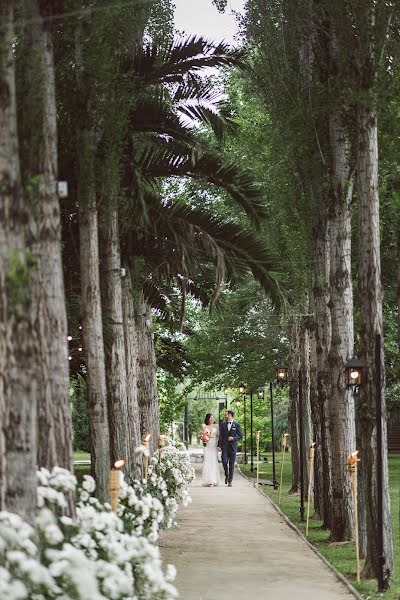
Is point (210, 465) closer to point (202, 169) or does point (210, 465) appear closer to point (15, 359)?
point (202, 169)

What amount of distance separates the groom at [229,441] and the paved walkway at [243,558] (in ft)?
24.0

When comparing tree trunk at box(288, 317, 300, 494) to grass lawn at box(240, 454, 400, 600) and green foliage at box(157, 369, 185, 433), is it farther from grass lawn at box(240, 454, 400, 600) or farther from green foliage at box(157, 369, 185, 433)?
green foliage at box(157, 369, 185, 433)

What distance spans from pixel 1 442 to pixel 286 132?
39.1ft

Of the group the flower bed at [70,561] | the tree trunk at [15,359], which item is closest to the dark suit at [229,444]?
the flower bed at [70,561]

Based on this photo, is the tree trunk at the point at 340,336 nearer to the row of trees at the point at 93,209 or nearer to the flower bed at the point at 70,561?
the row of trees at the point at 93,209

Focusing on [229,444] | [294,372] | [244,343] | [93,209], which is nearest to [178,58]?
[93,209]

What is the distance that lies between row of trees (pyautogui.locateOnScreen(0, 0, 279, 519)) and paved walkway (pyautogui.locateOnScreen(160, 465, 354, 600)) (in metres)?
1.56

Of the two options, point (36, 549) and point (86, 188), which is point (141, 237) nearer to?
point (86, 188)

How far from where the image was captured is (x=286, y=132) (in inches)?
745

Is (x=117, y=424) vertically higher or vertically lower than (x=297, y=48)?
lower

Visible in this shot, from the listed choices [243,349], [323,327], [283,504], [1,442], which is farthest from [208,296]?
[1,442]

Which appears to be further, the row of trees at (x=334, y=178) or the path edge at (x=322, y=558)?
the row of trees at (x=334, y=178)

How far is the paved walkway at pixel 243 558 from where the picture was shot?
12.0 meters

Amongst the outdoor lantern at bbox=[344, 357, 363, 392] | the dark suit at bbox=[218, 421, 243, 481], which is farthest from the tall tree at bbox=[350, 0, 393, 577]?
the dark suit at bbox=[218, 421, 243, 481]
